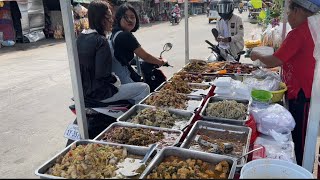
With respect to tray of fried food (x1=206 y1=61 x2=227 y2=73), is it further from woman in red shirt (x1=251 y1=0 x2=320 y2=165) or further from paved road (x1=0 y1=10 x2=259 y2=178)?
paved road (x1=0 y1=10 x2=259 y2=178)

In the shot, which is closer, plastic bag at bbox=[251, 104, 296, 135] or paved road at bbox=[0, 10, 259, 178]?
plastic bag at bbox=[251, 104, 296, 135]

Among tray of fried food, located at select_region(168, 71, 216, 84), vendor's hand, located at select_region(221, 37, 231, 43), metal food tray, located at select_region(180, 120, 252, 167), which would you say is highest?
vendor's hand, located at select_region(221, 37, 231, 43)

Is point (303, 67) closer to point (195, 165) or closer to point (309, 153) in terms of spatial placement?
point (309, 153)

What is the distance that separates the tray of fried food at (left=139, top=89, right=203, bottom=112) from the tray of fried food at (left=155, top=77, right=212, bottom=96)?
0.52 feet

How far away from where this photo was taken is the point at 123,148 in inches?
76.6

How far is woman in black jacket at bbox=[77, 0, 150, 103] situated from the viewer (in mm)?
2684

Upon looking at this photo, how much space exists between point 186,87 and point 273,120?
123cm

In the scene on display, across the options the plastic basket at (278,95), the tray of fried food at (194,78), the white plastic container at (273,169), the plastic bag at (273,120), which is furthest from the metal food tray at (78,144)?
the tray of fried food at (194,78)

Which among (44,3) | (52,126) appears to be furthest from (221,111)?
(44,3)

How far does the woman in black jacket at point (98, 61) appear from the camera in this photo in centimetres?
268

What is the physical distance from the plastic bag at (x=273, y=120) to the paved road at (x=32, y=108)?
1746 millimetres

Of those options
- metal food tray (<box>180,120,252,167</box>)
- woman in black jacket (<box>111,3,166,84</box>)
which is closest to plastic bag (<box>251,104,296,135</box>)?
metal food tray (<box>180,120,252,167</box>)

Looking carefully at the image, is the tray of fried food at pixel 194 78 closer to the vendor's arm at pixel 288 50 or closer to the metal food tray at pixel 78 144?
the vendor's arm at pixel 288 50

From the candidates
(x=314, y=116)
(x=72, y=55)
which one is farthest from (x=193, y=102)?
(x=72, y=55)
